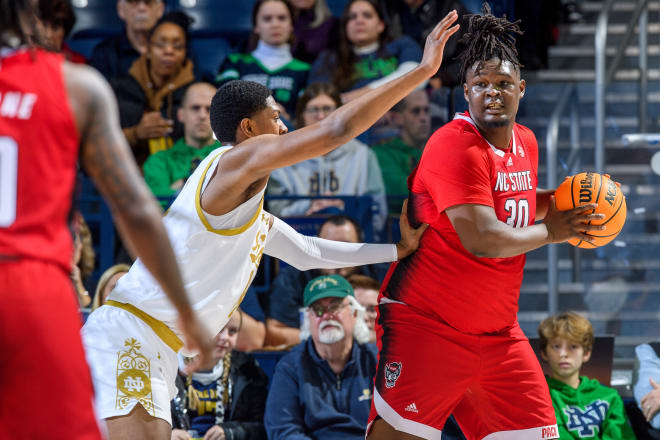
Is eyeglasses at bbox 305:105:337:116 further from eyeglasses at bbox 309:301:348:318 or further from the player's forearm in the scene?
the player's forearm

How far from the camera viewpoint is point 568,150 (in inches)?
244

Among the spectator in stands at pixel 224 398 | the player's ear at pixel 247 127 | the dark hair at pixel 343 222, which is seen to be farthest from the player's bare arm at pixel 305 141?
the dark hair at pixel 343 222

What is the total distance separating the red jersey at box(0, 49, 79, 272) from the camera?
1.76 m

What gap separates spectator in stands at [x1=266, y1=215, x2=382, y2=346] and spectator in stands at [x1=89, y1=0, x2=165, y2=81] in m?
2.58

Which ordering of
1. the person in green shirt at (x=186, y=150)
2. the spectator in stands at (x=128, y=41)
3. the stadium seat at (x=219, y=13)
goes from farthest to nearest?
the stadium seat at (x=219, y=13) → the spectator in stands at (x=128, y=41) → the person in green shirt at (x=186, y=150)

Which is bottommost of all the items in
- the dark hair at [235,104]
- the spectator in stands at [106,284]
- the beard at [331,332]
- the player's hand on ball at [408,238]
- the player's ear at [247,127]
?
the beard at [331,332]

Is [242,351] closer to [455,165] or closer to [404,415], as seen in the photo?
[404,415]

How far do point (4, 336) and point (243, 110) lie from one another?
1.77 m

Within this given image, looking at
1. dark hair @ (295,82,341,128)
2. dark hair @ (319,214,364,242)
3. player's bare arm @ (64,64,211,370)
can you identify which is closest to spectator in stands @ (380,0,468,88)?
dark hair @ (295,82,341,128)

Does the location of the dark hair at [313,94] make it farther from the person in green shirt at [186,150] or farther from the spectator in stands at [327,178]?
the person in green shirt at [186,150]

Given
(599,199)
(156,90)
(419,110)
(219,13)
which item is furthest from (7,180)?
(219,13)

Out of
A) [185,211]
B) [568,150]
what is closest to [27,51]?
[185,211]

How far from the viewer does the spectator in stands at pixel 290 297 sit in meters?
5.84

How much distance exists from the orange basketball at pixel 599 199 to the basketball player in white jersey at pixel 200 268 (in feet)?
3.61
